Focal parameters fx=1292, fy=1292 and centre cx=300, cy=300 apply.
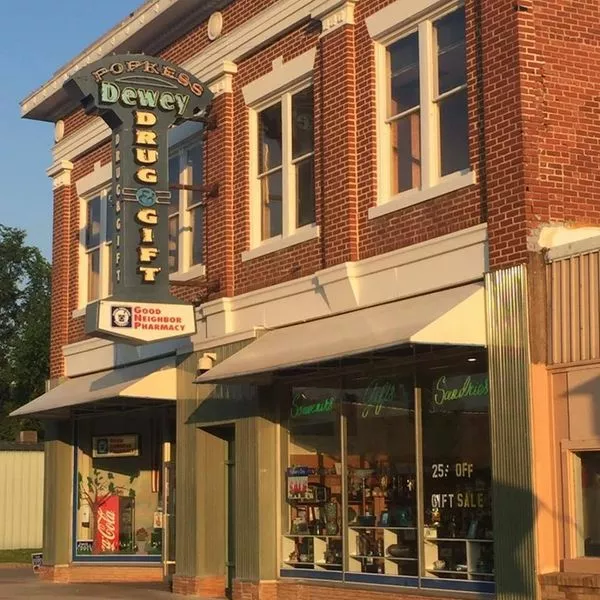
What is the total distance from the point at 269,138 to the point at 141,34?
4146 millimetres

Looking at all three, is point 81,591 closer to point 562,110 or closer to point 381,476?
point 381,476

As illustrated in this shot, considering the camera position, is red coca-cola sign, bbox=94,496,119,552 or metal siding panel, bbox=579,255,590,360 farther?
red coca-cola sign, bbox=94,496,119,552

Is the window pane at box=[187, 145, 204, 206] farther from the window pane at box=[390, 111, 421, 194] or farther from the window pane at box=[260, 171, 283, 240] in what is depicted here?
the window pane at box=[390, 111, 421, 194]

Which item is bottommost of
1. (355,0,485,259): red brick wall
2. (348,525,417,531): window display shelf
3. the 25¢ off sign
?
(348,525,417,531): window display shelf

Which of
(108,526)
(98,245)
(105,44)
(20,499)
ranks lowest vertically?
(108,526)

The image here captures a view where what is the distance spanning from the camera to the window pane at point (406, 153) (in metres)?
15.7

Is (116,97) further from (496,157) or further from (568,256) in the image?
(568,256)

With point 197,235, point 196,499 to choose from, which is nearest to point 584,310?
point 196,499

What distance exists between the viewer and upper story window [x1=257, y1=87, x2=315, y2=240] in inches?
701

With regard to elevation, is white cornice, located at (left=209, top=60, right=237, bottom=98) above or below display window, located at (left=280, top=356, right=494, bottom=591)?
above

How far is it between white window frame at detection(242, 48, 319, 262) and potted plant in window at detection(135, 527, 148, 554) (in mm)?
6405

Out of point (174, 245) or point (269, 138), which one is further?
point (174, 245)

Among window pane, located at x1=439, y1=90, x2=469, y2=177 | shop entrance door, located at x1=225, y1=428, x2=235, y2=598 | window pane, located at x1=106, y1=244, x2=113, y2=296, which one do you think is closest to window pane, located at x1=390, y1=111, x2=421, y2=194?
window pane, located at x1=439, y1=90, x2=469, y2=177

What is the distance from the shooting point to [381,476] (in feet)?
52.5
